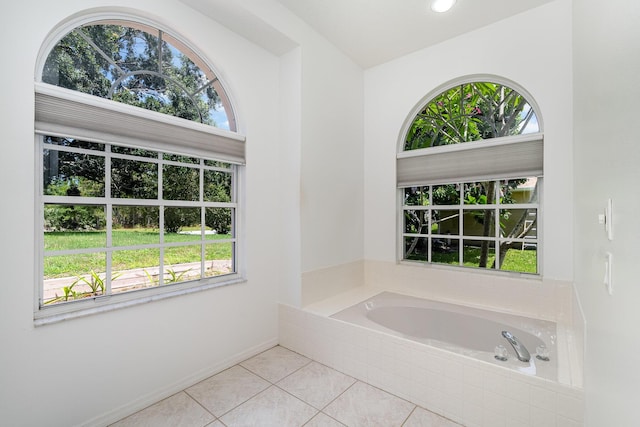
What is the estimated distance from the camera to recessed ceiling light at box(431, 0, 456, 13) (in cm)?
226

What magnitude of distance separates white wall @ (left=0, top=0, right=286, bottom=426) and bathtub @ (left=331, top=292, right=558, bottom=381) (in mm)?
906

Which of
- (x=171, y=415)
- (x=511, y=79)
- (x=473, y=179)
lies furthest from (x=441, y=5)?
(x=171, y=415)

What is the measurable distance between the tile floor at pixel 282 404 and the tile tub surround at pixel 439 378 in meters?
0.09

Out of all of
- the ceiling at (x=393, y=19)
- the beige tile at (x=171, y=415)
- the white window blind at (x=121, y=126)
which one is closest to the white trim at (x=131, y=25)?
the white window blind at (x=121, y=126)

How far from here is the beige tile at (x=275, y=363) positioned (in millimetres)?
2234

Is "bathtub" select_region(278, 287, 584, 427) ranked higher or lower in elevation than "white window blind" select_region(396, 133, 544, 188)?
lower

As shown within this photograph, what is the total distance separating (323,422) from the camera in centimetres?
173

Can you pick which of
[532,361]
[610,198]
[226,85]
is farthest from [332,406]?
[226,85]

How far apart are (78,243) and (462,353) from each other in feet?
7.96

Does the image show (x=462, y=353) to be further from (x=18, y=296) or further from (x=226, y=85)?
(x=226, y=85)

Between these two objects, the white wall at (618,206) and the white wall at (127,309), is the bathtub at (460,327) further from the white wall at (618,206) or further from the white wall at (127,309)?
the white wall at (127,309)

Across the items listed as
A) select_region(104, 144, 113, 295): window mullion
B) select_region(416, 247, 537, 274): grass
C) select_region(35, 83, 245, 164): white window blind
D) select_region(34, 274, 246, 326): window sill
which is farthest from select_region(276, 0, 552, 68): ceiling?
select_region(34, 274, 246, 326): window sill

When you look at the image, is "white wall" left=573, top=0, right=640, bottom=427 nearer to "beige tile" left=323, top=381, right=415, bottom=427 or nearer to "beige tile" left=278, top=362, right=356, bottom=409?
"beige tile" left=323, top=381, right=415, bottom=427

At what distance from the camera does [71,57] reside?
165 centimetres
